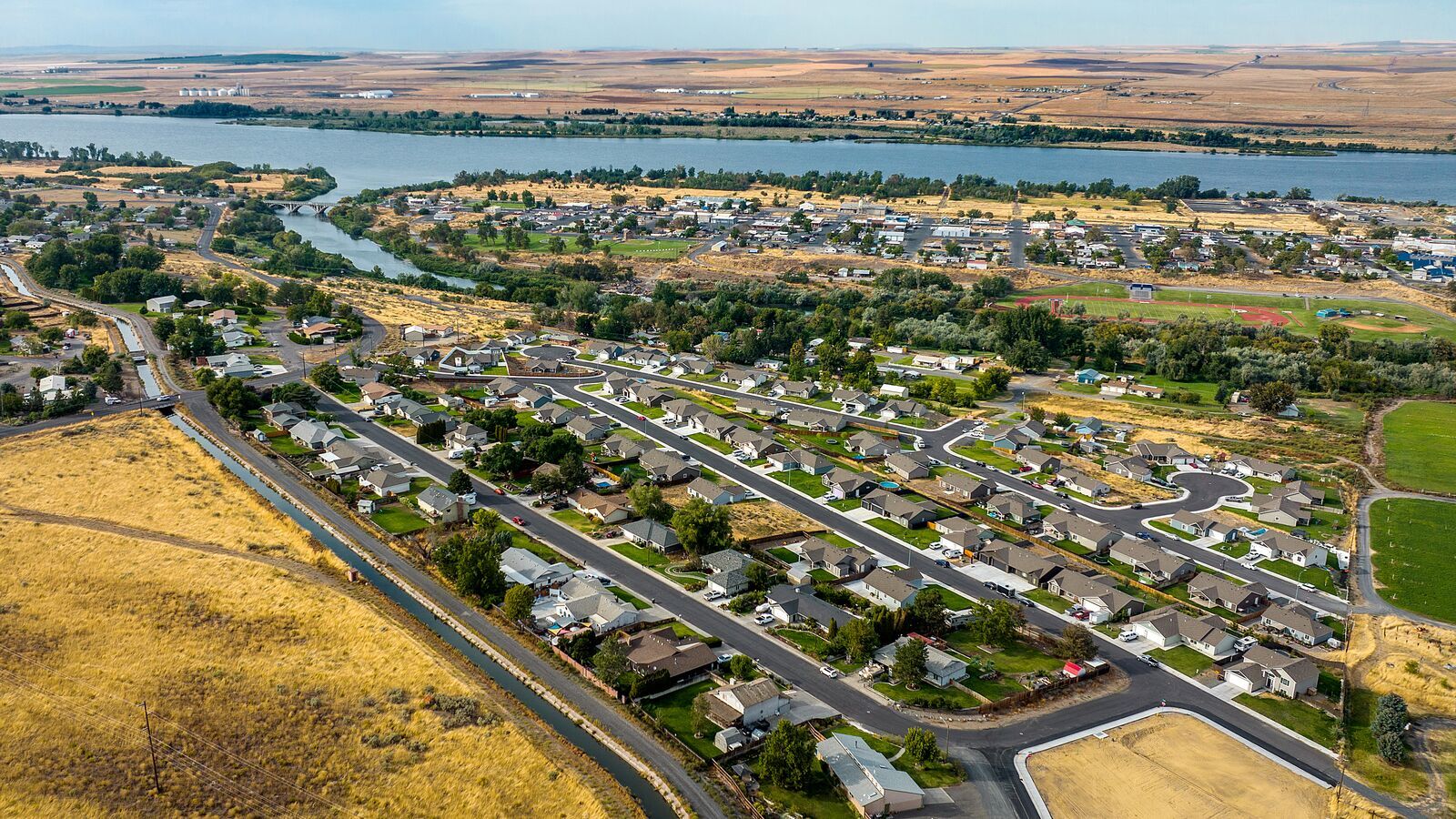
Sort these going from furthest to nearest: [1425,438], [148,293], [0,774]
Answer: [148,293]
[1425,438]
[0,774]

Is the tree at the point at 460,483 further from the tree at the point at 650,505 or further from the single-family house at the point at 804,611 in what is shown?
the single-family house at the point at 804,611

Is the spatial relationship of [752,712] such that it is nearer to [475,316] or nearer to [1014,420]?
[1014,420]

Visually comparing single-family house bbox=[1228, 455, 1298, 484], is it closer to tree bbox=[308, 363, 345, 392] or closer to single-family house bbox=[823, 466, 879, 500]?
single-family house bbox=[823, 466, 879, 500]

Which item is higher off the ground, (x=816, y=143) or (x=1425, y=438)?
(x=816, y=143)

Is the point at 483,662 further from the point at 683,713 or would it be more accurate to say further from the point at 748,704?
the point at 748,704

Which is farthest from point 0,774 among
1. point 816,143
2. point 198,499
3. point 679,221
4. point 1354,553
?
point 816,143

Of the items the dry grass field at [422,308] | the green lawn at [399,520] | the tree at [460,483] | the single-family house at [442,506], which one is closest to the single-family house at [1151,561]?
the single-family house at [442,506]

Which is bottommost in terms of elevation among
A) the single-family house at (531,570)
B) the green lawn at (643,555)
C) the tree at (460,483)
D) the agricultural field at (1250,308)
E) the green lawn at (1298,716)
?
the green lawn at (1298,716)
